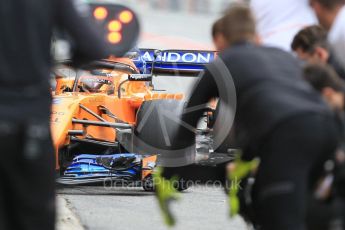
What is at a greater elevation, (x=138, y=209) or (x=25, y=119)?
(x=25, y=119)

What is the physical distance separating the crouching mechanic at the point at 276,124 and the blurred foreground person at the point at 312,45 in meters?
0.46

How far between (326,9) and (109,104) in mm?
6348

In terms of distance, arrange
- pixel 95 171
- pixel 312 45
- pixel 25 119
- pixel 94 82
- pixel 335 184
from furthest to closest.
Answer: pixel 94 82 < pixel 95 171 < pixel 312 45 < pixel 335 184 < pixel 25 119

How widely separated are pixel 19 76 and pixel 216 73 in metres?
1.45

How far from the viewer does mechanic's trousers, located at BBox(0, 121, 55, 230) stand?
3.44m

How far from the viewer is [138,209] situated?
982 cm

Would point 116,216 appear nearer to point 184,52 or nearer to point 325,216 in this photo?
point 184,52

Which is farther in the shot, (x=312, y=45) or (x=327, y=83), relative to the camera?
(x=312, y=45)

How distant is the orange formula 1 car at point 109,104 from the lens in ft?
36.1

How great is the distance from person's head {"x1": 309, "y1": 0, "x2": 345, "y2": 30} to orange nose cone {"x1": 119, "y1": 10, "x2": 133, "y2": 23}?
1.77 m

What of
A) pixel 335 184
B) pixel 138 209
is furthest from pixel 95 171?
pixel 335 184

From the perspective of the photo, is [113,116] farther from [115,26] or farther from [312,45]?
[115,26]

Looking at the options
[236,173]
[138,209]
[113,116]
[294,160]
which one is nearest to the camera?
[294,160]

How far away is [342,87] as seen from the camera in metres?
4.59
